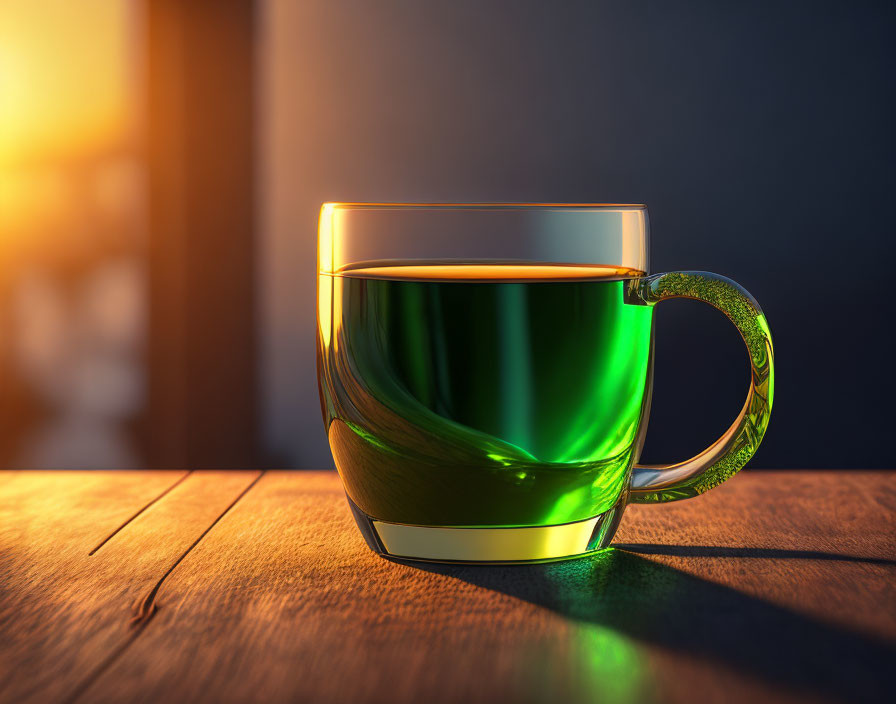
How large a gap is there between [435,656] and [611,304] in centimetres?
20

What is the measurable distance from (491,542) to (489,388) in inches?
3.1

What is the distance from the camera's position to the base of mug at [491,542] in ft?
1.54

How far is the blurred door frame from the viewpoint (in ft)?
3.73

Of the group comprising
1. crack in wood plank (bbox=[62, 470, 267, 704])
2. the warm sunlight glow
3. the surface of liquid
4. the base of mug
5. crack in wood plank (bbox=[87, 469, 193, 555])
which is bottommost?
crack in wood plank (bbox=[87, 469, 193, 555])

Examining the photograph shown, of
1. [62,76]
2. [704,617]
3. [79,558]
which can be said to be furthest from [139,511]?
[62,76]

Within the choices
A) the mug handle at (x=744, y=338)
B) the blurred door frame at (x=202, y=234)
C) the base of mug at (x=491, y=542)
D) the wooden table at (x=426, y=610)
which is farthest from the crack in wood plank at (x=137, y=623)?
the blurred door frame at (x=202, y=234)

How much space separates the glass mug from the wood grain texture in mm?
123

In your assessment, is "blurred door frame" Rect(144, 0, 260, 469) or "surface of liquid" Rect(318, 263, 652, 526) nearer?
"surface of liquid" Rect(318, 263, 652, 526)

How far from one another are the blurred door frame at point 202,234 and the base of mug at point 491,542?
0.73 metres

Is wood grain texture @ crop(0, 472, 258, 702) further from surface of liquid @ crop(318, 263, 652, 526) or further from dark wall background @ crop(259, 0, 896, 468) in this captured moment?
dark wall background @ crop(259, 0, 896, 468)

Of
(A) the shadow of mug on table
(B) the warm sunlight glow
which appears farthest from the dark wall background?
(A) the shadow of mug on table

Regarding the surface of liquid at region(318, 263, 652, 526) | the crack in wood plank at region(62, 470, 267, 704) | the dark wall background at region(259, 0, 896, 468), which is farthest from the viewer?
the dark wall background at region(259, 0, 896, 468)

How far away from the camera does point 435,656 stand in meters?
0.37

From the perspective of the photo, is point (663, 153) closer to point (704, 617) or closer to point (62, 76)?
point (62, 76)
